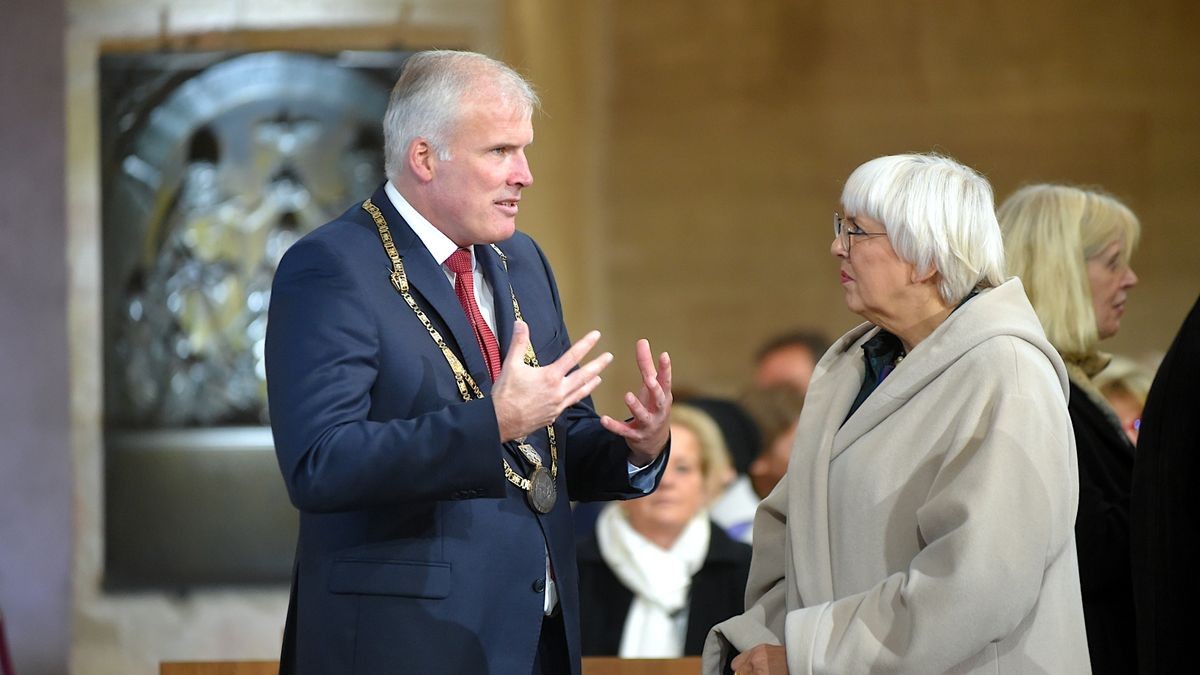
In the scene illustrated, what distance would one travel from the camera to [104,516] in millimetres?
5891

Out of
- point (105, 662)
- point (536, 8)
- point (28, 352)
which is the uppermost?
point (536, 8)

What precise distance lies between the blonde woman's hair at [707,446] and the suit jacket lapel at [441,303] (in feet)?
7.35

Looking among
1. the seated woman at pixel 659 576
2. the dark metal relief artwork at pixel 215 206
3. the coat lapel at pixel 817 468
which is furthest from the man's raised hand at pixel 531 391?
the dark metal relief artwork at pixel 215 206

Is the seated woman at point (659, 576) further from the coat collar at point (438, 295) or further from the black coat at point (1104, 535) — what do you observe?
the coat collar at point (438, 295)

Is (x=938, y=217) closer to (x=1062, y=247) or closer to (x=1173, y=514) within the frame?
(x=1173, y=514)

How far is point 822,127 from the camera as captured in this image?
6383mm

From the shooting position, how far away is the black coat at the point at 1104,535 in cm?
258

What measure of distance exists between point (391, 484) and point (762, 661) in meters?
0.63

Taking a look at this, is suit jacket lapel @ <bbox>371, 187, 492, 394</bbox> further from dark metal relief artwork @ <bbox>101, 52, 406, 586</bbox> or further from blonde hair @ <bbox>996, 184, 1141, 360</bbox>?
dark metal relief artwork @ <bbox>101, 52, 406, 586</bbox>

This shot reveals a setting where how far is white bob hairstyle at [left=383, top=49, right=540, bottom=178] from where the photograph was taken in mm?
2254

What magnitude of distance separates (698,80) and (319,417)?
466 cm

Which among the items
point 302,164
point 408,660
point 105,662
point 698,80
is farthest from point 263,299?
point 408,660

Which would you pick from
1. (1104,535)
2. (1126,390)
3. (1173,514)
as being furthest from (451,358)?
(1126,390)

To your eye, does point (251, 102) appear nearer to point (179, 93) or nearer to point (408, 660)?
point (179, 93)
